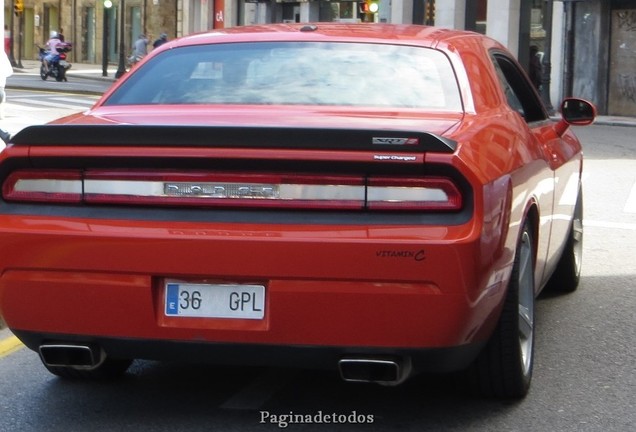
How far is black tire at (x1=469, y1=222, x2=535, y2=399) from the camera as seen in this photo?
17.1ft

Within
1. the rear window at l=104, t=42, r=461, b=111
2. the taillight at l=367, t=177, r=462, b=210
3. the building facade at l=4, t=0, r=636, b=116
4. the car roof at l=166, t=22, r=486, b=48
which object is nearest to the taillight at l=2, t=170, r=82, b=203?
the rear window at l=104, t=42, r=461, b=111

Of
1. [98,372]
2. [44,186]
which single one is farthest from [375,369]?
[98,372]

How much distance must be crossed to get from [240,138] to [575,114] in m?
3.06

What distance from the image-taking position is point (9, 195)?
485 centimetres

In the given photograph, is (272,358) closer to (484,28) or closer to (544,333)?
(544,333)

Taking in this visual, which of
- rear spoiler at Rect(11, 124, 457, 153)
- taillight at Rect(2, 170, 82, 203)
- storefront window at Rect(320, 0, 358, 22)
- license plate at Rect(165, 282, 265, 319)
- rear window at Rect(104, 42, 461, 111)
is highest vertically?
rear window at Rect(104, 42, 461, 111)

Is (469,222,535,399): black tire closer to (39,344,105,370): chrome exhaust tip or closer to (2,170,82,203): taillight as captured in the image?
(39,344,105,370): chrome exhaust tip

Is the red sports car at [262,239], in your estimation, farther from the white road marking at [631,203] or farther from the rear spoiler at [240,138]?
the white road marking at [631,203]

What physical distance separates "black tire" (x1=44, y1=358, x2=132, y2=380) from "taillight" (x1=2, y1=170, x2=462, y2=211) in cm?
115

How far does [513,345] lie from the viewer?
5.22 meters

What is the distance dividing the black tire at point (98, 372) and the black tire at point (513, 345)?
1.50 meters

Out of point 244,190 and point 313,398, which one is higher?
point 244,190

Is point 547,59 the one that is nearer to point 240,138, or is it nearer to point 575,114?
point 575,114

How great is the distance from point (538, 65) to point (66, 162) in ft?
101
